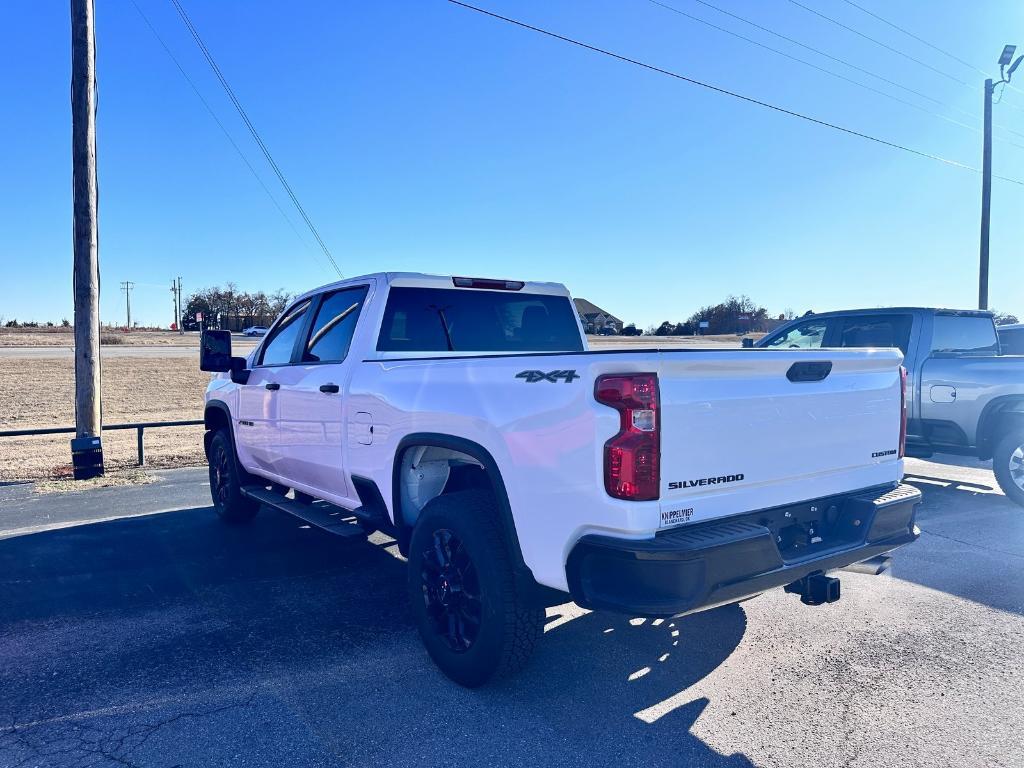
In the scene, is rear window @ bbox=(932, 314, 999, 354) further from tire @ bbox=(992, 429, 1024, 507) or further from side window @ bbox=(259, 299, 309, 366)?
side window @ bbox=(259, 299, 309, 366)

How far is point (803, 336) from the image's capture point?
29.7ft

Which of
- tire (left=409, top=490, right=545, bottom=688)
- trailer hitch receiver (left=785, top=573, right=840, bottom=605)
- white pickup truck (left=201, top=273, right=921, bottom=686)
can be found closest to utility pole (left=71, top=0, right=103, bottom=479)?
white pickup truck (left=201, top=273, right=921, bottom=686)

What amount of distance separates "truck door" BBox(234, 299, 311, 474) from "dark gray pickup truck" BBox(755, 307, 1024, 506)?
527 centimetres

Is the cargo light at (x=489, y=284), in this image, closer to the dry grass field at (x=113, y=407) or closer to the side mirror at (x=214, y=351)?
the dry grass field at (x=113, y=407)

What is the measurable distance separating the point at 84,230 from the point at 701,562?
29.2ft

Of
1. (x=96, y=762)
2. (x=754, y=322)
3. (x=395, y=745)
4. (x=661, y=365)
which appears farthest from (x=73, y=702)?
(x=754, y=322)

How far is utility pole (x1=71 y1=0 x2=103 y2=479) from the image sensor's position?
8875 mm

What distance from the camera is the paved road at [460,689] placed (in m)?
2.92

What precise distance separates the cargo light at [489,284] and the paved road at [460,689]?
6.90ft

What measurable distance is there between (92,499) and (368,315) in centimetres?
507

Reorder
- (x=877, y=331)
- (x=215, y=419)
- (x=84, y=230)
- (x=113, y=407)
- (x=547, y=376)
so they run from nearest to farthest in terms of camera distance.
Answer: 1. (x=547, y=376)
2. (x=215, y=419)
3. (x=877, y=331)
4. (x=84, y=230)
5. (x=113, y=407)

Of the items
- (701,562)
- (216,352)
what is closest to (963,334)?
(701,562)

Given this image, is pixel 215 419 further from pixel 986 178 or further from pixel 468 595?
pixel 986 178

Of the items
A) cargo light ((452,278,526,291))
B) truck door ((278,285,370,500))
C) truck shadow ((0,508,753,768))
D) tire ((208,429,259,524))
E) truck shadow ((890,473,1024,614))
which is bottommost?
truck shadow ((0,508,753,768))
